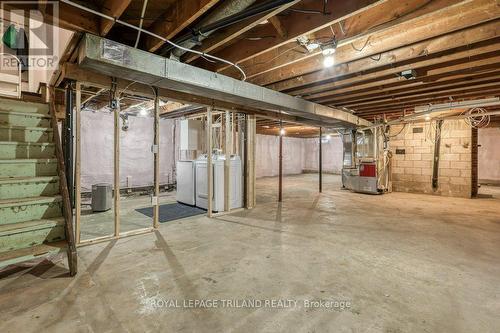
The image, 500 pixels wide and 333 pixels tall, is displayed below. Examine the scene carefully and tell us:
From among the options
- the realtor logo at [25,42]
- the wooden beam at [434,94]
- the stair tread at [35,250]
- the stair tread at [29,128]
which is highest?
the realtor logo at [25,42]

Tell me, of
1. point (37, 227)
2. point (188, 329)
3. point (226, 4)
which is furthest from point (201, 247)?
point (226, 4)

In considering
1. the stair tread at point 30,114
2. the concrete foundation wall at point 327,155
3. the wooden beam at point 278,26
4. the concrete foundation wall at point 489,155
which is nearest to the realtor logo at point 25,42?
the stair tread at point 30,114

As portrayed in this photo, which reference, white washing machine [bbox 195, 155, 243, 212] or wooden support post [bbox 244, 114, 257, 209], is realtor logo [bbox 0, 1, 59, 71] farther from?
wooden support post [bbox 244, 114, 257, 209]

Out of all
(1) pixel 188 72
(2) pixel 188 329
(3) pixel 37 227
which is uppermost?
(1) pixel 188 72

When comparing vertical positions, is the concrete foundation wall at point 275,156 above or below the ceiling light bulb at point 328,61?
below

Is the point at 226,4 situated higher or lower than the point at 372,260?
higher

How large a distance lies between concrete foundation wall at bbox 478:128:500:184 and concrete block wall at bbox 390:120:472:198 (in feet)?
13.0

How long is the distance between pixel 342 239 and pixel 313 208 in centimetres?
185

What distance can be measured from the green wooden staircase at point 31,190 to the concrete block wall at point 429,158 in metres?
8.03

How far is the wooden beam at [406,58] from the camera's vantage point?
7.88ft

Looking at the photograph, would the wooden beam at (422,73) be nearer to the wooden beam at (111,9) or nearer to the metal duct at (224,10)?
the metal duct at (224,10)

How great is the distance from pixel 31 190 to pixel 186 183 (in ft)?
10.1

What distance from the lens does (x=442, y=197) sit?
21.0ft

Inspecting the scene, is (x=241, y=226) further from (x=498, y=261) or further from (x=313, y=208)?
(x=498, y=261)
